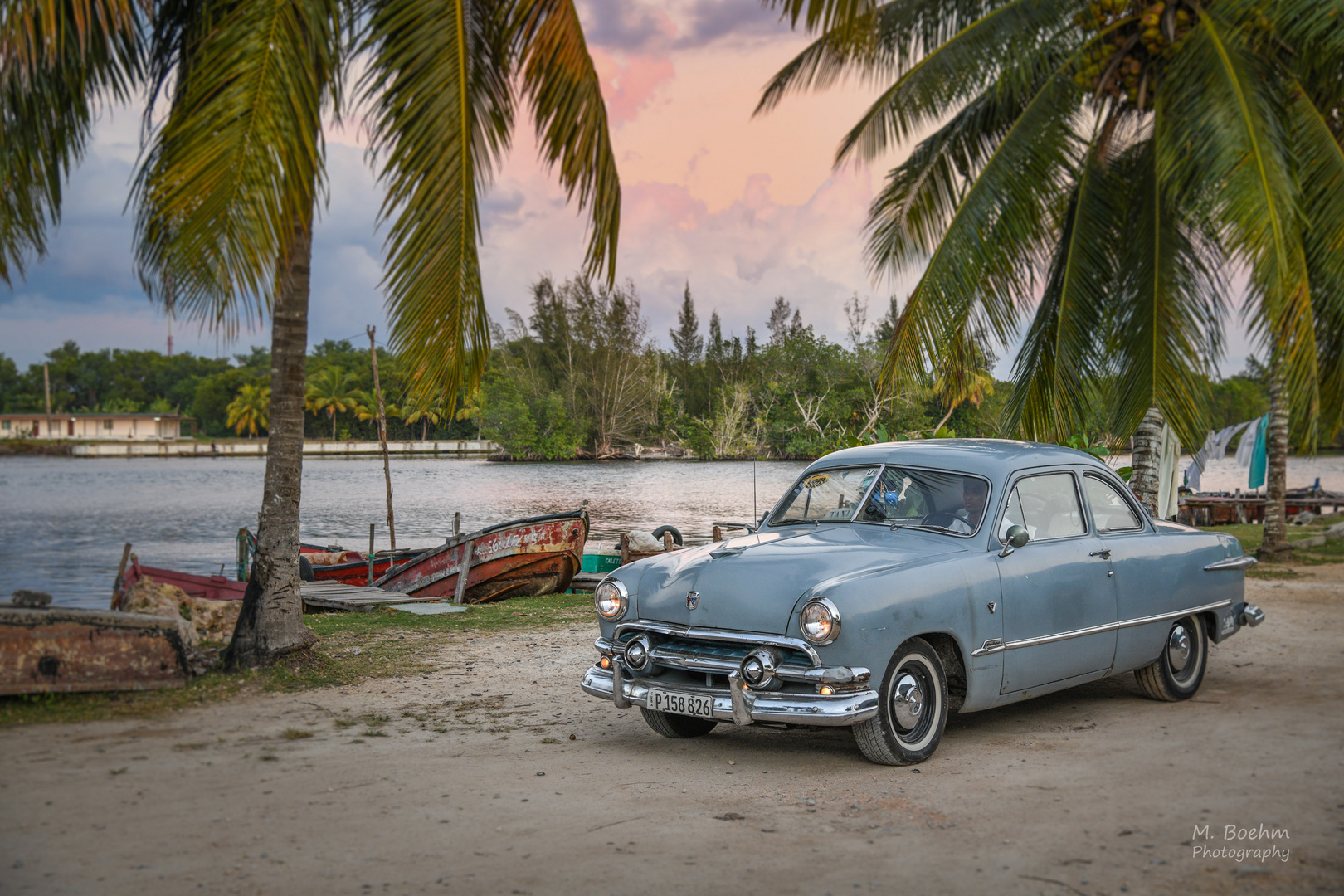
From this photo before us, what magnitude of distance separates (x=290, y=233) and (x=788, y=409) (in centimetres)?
6613

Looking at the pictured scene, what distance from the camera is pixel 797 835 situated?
4.57 metres

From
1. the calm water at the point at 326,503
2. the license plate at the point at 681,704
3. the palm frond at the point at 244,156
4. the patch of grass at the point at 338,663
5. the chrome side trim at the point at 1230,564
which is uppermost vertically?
the palm frond at the point at 244,156

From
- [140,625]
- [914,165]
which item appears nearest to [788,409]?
[914,165]

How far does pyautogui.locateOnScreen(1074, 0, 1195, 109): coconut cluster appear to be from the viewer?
11.1m

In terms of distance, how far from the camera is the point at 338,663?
9.36 m

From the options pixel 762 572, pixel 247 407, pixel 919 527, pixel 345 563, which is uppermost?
pixel 247 407

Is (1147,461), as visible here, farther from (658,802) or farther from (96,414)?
(96,414)

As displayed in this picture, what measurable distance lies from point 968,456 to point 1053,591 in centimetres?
104

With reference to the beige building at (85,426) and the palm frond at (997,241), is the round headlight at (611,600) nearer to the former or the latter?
the palm frond at (997,241)

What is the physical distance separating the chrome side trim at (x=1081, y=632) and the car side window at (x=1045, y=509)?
641 millimetres

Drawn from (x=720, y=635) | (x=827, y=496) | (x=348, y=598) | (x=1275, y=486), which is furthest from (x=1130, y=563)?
(x=1275, y=486)

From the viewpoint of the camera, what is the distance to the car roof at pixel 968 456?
264 inches

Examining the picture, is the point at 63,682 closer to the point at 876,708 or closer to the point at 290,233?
the point at 290,233

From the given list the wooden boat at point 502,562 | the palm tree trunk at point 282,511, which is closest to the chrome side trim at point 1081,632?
the palm tree trunk at point 282,511
